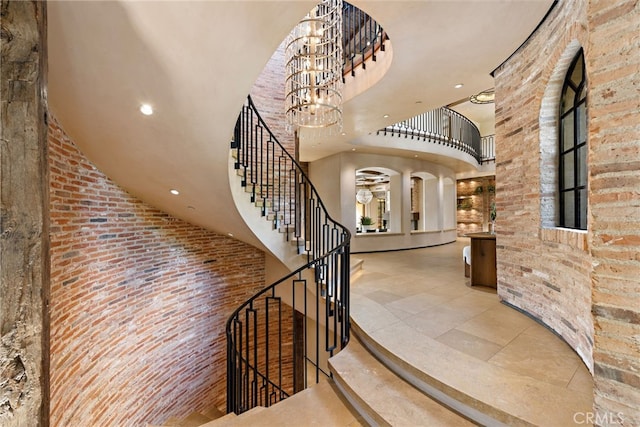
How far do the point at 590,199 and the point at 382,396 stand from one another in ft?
5.60

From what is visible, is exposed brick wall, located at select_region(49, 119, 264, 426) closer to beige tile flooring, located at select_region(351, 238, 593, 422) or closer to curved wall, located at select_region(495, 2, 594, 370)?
beige tile flooring, located at select_region(351, 238, 593, 422)

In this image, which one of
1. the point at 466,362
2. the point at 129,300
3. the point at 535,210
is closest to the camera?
the point at 466,362

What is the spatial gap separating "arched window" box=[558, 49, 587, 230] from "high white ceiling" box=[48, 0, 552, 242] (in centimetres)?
66

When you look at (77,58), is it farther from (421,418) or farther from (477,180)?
(477,180)

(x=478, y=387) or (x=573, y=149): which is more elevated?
(x=573, y=149)

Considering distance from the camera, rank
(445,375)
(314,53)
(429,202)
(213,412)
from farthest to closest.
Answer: (429,202), (213,412), (314,53), (445,375)

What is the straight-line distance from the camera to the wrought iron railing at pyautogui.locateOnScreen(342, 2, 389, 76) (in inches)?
144

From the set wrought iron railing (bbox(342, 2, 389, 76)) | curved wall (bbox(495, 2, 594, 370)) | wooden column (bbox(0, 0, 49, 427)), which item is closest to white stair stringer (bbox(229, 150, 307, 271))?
A: wooden column (bbox(0, 0, 49, 427))

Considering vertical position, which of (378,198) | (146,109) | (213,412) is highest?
(146,109)

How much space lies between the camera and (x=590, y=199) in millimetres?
1343

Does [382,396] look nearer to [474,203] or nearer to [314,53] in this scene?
[314,53]

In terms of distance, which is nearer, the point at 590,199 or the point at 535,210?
the point at 590,199

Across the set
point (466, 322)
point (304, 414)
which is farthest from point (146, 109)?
point (466, 322)

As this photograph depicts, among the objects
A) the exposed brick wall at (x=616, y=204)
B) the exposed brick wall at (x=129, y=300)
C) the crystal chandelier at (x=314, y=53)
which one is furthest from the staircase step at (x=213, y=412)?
the exposed brick wall at (x=616, y=204)
